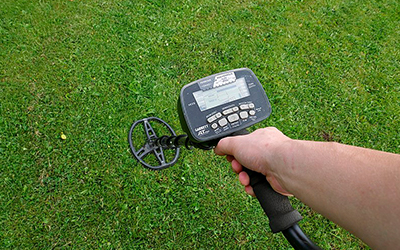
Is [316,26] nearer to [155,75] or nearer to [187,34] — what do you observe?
[187,34]

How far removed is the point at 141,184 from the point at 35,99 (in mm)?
1599

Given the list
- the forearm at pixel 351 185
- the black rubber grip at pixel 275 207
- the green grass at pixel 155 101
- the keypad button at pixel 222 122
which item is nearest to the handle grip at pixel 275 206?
the black rubber grip at pixel 275 207

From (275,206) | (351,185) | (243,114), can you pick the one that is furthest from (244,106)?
(351,185)

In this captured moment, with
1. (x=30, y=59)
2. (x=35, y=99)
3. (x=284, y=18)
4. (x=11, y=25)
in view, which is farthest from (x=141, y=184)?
(x=284, y=18)

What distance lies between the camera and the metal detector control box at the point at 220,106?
71.9 inches

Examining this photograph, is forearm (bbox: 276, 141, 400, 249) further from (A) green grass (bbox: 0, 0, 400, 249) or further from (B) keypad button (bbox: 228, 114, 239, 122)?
(A) green grass (bbox: 0, 0, 400, 249)

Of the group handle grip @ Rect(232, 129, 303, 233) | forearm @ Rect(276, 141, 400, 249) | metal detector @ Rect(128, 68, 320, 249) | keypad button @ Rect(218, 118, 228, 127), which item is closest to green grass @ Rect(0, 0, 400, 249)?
metal detector @ Rect(128, 68, 320, 249)

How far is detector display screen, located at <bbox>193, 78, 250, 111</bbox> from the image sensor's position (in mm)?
1870

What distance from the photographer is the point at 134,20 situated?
404cm

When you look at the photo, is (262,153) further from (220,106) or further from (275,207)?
(220,106)

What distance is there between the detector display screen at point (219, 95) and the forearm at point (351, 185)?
2.26 ft

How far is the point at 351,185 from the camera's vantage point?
1025mm

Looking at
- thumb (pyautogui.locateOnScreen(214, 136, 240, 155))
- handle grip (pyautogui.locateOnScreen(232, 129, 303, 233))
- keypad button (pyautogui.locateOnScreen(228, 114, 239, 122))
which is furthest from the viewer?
keypad button (pyautogui.locateOnScreen(228, 114, 239, 122))

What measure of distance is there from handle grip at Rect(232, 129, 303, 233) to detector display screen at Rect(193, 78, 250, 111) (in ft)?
1.79
